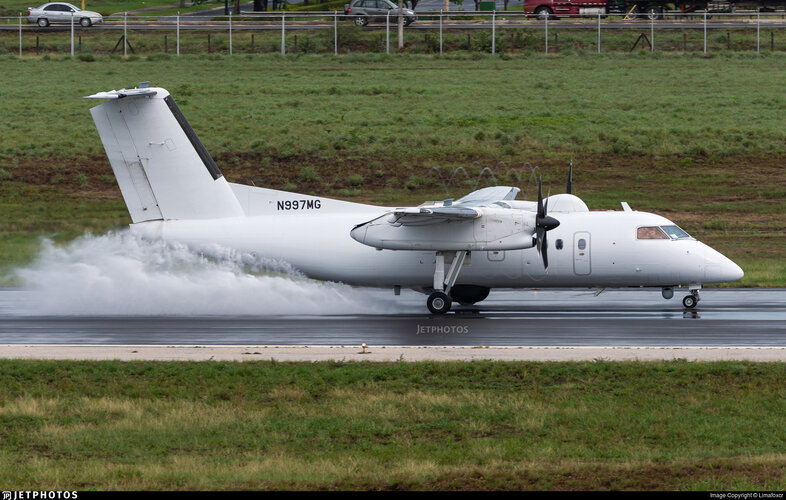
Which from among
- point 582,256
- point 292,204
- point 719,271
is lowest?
point 719,271

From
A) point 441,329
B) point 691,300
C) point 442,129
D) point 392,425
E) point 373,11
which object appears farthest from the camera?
point 373,11

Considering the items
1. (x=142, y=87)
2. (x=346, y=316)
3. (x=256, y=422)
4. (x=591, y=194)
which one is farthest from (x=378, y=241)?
(x=591, y=194)

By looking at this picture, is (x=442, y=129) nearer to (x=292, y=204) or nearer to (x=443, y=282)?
(x=292, y=204)

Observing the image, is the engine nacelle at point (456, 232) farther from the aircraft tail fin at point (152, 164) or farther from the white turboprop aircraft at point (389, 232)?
the aircraft tail fin at point (152, 164)

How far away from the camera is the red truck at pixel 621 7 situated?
73062mm

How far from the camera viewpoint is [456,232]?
25.3 metres

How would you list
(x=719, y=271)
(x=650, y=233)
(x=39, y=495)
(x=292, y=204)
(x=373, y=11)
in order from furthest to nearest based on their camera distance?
(x=373, y=11) < (x=292, y=204) < (x=650, y=233) < (x=719, y=271) < (x=39, y=495)

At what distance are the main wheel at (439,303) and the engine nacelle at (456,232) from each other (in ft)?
3.92

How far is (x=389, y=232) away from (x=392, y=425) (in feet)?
35.6

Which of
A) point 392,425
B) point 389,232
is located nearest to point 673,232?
point 389,232

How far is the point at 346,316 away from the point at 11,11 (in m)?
87.6

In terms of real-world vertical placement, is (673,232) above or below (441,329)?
above

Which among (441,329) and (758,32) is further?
(758,32)

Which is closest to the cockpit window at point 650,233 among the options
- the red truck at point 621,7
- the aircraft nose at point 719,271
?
the aircraft nose at point 719,271
